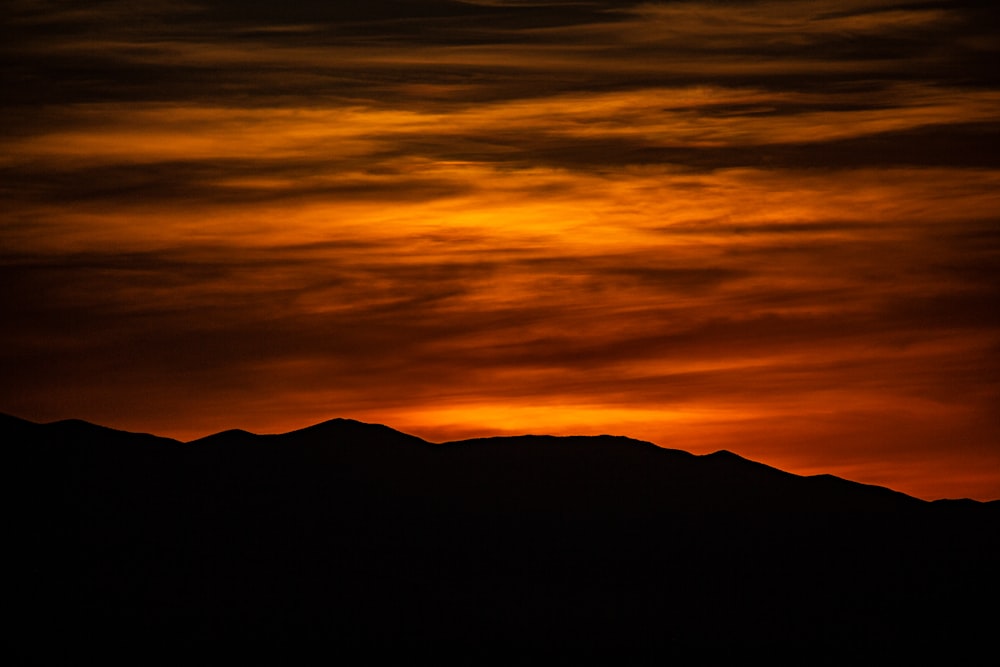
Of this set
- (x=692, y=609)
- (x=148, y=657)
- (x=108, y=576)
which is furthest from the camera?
(x=692, y=609)

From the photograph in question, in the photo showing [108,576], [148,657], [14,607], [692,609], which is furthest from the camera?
[692,609]

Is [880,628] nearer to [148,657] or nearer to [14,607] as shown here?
[148,657]

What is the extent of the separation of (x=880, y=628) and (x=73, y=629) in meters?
102

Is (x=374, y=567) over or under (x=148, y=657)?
over

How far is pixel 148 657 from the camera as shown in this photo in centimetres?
15875

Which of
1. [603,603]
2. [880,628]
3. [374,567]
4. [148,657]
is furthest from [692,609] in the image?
[148,657]

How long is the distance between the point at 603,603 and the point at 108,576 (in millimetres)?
61102

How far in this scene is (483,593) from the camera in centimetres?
19325

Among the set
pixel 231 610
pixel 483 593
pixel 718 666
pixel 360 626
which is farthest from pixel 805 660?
pixel 231 610

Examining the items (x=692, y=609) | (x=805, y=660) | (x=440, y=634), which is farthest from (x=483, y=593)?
(x=805, y=660)

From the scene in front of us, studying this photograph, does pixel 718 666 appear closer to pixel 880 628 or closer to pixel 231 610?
pixel 880 628

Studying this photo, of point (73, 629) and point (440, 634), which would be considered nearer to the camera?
point (73, 629)

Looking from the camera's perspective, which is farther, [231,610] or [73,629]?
[231,610]

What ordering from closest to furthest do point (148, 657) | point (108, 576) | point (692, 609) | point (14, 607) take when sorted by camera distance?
1. point (148, 657)
2. point (14, 607)
3. point (108, 576)
4. point (692, 609)
